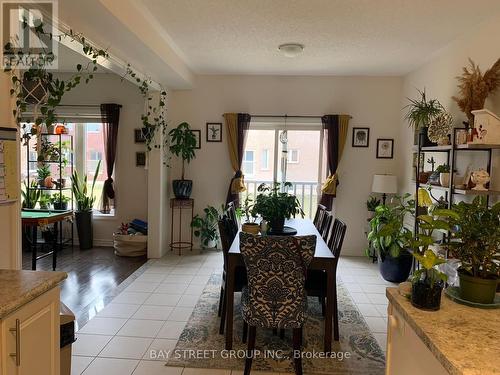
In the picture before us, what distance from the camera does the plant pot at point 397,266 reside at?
4168 mm

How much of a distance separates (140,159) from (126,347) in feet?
11.1

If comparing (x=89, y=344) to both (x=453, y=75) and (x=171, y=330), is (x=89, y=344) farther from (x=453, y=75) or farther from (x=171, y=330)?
(x=453, y=75)

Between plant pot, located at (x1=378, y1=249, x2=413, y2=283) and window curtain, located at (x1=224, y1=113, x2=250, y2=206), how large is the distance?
7.19 ft

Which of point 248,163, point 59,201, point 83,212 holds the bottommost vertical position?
point 83,212

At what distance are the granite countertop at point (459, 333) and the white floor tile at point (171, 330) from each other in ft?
6.47

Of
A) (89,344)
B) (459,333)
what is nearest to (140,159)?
(89,344)

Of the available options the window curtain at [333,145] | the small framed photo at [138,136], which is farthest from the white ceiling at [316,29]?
the small framed photo at [138,136]

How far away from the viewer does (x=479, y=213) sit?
144 cm

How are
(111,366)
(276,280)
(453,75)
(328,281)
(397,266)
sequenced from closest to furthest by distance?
(276,280) → (111,366) → (328,281) → (453,75) → (397,266)

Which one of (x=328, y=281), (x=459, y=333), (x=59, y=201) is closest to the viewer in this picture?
(x=459, y=333)

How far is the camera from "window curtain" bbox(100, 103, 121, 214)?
541 cm

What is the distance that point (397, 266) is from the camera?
13.7 ft

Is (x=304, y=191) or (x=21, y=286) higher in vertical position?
(x=304, y=191)

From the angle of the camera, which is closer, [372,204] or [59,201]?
[372,204]
